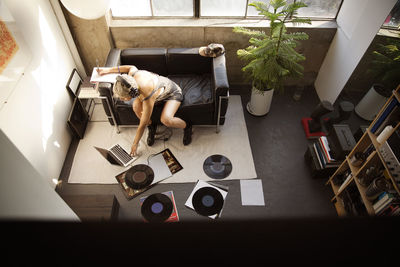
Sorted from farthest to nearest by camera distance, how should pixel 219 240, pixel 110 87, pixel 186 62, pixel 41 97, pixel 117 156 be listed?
pixel 186 62, pixel 117 156, pixel 110 87, pixel 41 97, pixel 219 240

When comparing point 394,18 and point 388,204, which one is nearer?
point 388,204

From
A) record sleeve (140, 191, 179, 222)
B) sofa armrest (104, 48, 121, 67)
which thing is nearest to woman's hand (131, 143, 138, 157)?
record sleeve (140, 191, 179, 222)

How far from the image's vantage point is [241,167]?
3.25 metres

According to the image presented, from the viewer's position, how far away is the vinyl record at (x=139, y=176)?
10.1ft

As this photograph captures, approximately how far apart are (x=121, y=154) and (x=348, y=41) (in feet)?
10.4

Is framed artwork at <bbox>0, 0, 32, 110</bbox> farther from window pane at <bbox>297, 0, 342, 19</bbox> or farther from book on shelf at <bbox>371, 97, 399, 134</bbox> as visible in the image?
window pane at <bbox>297, 0, 342, 19</bbox>

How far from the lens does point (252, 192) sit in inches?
120

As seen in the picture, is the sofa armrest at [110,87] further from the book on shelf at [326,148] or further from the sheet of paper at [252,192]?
the book on shelf at [326,148]

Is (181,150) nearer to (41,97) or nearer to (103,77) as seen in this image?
(103,77)

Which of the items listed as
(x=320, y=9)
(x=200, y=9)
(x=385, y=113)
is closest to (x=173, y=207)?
(x=385, y=113)

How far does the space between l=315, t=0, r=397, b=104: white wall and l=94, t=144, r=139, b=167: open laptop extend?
112 inches

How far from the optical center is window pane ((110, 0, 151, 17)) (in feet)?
11.6

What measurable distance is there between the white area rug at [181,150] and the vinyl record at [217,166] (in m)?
0.05

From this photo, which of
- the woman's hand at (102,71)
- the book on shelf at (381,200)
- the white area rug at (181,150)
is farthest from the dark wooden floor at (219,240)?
the woman's hand at (102,71)
